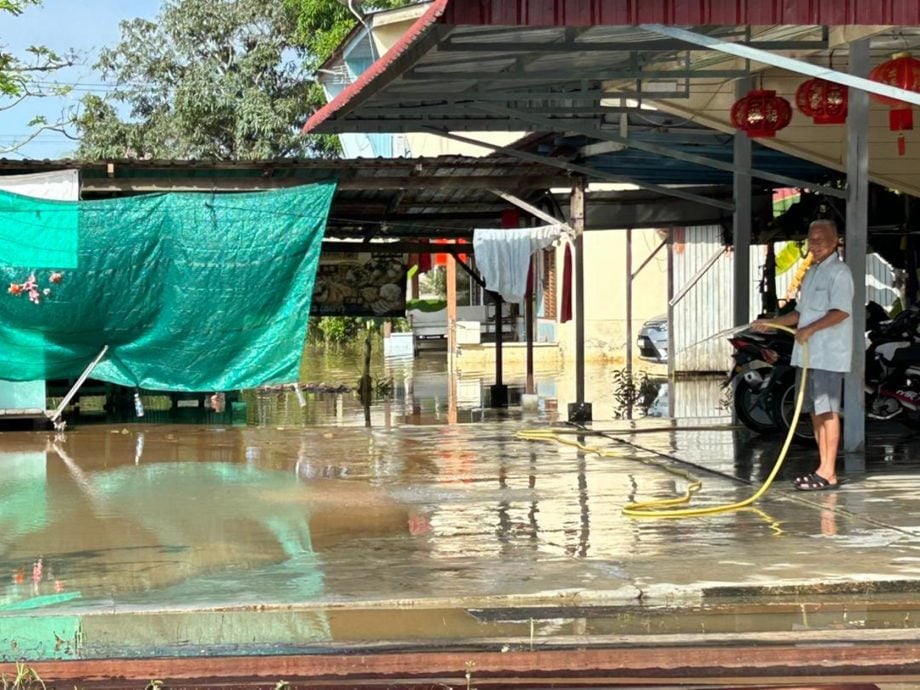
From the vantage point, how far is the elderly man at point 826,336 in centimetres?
911

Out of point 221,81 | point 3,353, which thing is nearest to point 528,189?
point 3,353

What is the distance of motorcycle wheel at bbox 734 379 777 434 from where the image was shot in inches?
481

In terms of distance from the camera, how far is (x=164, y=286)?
14.1 meters

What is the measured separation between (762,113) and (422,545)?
5.46 m

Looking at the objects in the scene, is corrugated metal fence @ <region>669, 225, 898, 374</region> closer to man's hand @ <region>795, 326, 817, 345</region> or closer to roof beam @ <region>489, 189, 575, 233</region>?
roof beam @ <region>489, 189, 575, 233</region>

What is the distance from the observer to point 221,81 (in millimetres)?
35094

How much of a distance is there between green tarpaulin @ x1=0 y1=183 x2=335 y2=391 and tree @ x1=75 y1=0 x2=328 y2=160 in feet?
67.5

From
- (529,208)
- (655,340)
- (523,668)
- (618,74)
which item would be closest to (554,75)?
(618,74)

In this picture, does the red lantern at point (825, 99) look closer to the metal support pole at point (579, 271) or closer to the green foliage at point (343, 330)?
the metal support pole at point (579, 271)

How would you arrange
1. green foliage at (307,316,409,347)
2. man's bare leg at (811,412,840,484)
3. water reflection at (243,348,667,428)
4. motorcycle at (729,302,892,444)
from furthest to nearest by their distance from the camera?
green foliage at (307,316,409,347) → water reflection at (243,348,667,428) → motorcycle at (729,302,892,444) → man's bare leg at (811,412,840,484)

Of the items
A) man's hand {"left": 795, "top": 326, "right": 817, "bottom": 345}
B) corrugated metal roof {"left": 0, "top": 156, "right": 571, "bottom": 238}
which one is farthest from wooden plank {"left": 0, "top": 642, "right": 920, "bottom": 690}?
corrugated metal roof {"left": 0, "top": 156, "right": 571, "bottom": 238}

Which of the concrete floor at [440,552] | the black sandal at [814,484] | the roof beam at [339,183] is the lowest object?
the concrete floor at [440,552]

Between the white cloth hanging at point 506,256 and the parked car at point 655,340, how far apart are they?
32.2ft

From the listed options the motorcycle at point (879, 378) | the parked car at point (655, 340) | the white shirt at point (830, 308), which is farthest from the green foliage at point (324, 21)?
the white shirt at point (830, 308)
